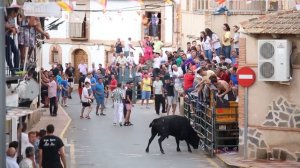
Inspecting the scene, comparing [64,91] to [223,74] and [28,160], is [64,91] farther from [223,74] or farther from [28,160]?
[28,160]

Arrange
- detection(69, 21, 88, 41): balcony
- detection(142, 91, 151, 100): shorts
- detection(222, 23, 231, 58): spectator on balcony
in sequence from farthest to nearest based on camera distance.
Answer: detection(69, 21, 88, 41): balcony, detection(142, 91, 151, 100): shorts, detection(222, 23, 231, 58): spectator on balcony

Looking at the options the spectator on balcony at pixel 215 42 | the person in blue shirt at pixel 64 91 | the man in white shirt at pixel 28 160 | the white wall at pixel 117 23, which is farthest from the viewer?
the white wall at pixel 117 23

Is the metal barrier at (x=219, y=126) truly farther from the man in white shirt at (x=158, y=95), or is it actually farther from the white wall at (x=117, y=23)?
the white wall at (x=117, y=23)

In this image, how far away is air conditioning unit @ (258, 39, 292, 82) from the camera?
22.9 m

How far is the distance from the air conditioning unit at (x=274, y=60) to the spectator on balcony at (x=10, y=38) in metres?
6.09

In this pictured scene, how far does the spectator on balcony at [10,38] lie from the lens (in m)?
22.8

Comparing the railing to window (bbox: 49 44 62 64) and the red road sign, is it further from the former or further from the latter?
the red road sign


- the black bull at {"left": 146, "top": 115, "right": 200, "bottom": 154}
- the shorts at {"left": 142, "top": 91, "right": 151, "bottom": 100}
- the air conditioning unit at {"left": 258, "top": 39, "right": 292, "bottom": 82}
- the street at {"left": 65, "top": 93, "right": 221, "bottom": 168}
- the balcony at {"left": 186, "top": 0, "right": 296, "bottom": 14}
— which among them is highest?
the balcony at {"left": 186, "top": 0, "right": 296, "bottom": 14}

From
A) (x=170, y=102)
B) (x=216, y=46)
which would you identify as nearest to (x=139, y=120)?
(x=170, y=102)

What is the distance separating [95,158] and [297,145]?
17.2 ft

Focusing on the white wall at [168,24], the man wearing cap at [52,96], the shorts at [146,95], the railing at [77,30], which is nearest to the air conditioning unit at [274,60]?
the man wearing cap at [52,96]

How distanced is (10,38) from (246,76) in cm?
608

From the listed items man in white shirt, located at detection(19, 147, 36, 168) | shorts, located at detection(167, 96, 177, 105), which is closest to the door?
shorts, located at detection(167, 96, 177, 105)

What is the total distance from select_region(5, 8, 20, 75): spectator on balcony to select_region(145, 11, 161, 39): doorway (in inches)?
1286
